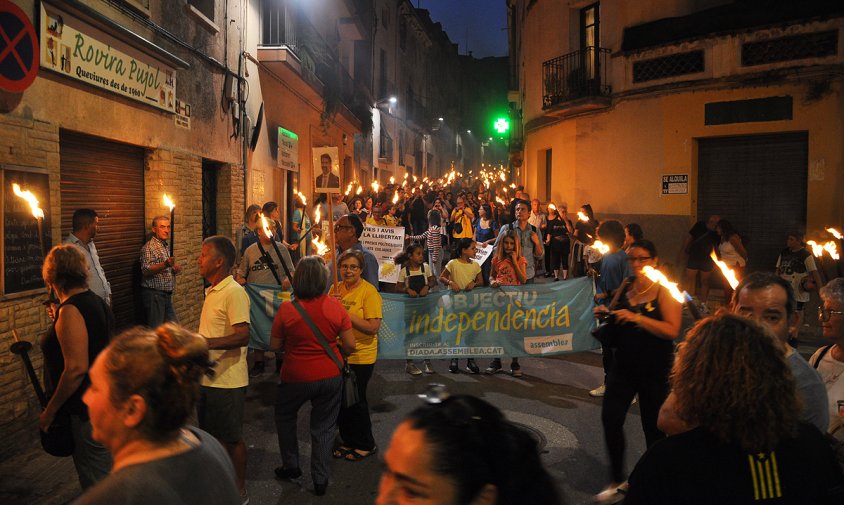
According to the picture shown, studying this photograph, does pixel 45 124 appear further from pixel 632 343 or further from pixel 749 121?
pixel 749 121

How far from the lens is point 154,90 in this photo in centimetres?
888

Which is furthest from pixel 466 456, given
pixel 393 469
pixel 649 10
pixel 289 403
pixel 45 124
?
pixel 649 10

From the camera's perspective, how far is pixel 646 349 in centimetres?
482

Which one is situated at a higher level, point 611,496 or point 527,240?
point 527,240

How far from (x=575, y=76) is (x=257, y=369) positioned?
14.2 m

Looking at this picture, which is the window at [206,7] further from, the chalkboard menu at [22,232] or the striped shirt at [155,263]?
the chalkboard menu at [22,232]

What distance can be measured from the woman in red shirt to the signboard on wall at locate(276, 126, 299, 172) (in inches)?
399

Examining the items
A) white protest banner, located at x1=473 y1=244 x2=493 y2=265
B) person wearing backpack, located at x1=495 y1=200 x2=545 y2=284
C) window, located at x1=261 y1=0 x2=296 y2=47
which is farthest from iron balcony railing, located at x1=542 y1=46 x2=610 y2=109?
white protest banner, located at x1=473 y1=244 x2=493 y2=265

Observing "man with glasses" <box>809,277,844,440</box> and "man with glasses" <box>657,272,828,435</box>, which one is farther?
"man with glasses" <box>809,277,844,440</box>

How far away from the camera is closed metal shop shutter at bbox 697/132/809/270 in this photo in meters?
14.7

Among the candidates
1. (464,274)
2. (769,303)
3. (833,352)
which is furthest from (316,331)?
(464,274)

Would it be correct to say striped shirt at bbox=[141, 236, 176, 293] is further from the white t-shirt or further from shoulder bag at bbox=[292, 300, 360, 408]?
the white t-shirt

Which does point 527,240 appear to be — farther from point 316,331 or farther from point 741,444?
point 741,444

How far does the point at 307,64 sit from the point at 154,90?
Answer: 7344 mm
